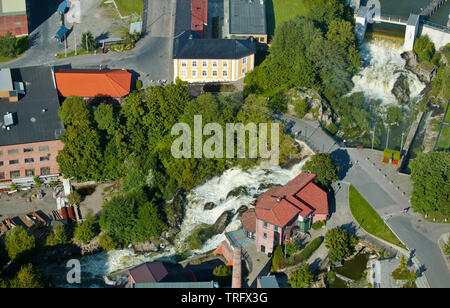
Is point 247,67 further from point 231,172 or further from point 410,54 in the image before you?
point 410,54

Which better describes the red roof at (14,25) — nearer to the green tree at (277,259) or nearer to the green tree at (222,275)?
the green tree at (222,275)

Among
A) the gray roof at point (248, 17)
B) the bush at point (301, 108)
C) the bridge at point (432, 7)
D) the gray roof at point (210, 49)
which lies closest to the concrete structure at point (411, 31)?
the bridge at point (432, 7)

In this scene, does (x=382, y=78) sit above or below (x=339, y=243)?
above

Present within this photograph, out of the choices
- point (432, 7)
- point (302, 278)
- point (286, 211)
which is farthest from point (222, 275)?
point (432, 7)

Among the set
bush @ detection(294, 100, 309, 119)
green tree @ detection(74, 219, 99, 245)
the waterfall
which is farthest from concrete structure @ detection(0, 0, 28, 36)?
bush @ detection(294, 100, 309, 119)

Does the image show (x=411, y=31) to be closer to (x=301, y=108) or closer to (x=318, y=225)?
(x=301, y=108)

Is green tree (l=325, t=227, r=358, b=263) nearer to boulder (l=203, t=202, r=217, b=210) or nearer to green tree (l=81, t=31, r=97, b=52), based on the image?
boulder (l=203, t=202, r=217, b=210)

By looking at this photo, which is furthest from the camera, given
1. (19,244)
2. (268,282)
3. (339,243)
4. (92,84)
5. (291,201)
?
(92,84)
